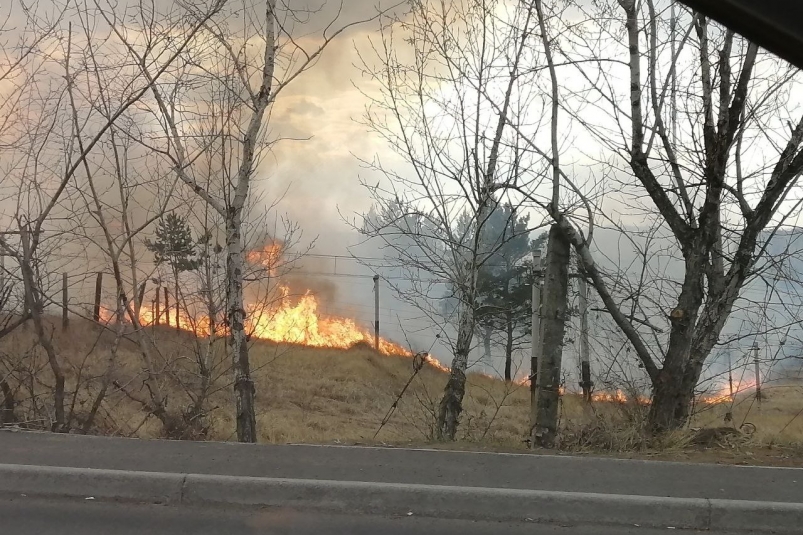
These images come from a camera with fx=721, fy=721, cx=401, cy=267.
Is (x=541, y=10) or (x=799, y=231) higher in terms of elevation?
(x=541, y=10)

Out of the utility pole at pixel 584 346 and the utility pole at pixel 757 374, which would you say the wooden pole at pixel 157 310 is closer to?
the utility pole at pixel 584 346

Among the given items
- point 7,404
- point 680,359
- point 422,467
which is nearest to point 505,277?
point 680,359

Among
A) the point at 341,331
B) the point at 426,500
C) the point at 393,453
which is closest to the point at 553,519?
the point at 426,500

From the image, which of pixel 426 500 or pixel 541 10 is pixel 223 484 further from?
pixel 541 10

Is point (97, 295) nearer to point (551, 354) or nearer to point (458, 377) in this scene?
point (458, 377)

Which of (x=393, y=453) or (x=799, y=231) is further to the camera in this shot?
(x=799, y=231)

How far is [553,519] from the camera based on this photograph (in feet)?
15.0

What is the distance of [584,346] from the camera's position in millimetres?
10195

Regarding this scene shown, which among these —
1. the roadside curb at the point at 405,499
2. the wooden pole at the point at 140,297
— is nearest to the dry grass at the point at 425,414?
the wooden pole at the point at 140,297

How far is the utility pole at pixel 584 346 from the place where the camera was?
859 centimetres

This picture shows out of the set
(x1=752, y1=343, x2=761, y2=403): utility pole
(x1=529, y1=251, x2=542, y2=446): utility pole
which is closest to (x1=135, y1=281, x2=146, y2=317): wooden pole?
(x1=529, y1=251, x2=542, y2=446): utility pole

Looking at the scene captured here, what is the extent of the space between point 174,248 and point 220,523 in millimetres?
6195

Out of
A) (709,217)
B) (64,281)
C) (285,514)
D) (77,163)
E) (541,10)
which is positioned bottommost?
(285,514)

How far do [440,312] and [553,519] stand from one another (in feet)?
21.5
